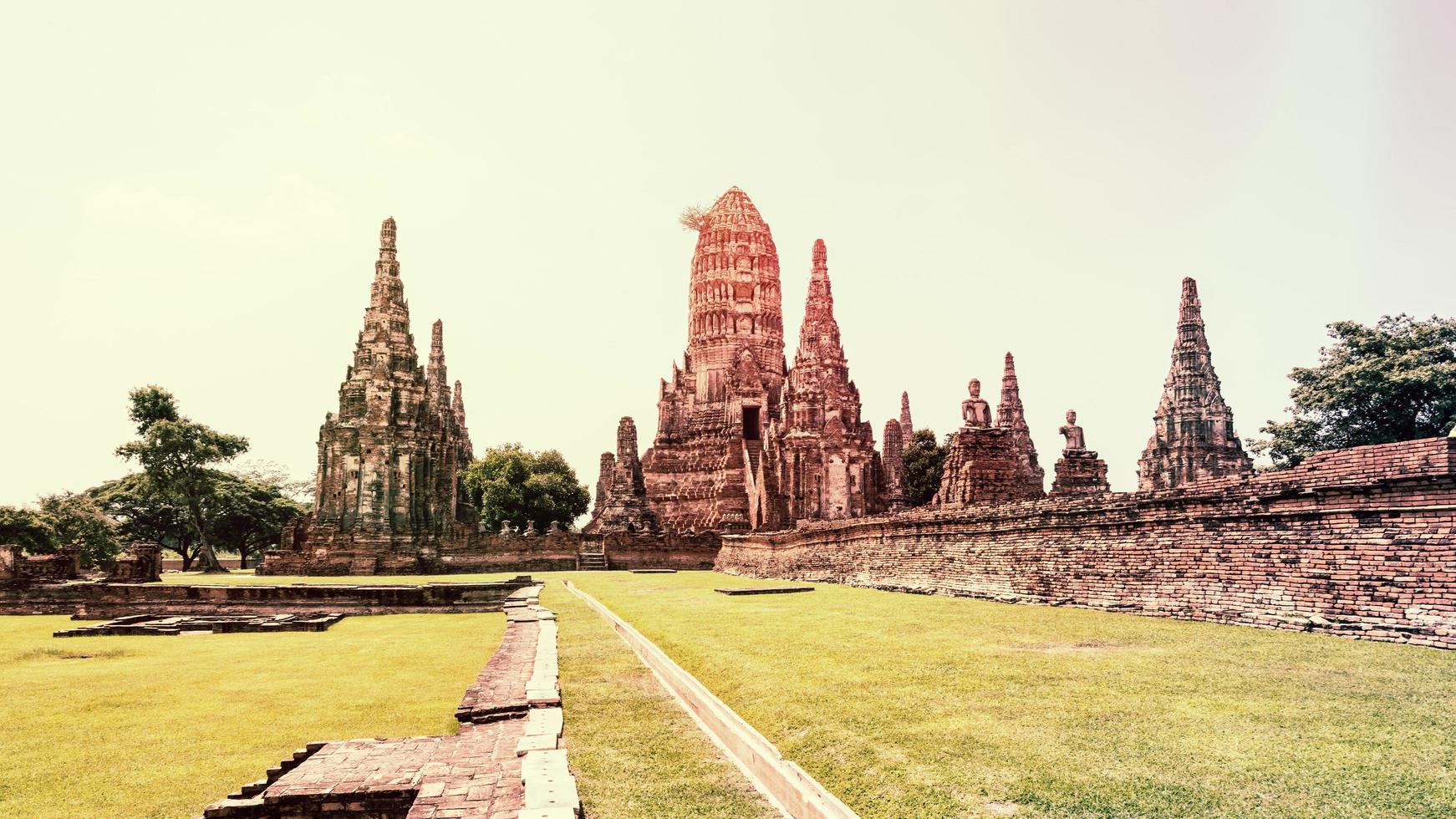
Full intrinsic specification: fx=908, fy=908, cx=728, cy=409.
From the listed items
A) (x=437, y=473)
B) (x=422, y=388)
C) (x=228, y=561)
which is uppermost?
(x=422, y=388)

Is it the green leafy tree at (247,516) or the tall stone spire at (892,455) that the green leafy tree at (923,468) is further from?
the green leafy tree at (247,516)

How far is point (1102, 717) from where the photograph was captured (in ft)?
17.3

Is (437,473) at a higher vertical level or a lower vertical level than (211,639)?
higher

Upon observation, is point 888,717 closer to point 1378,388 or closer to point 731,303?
point 1378,388

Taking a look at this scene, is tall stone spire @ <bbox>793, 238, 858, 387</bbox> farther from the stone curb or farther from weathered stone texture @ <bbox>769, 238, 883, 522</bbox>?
the stone curb

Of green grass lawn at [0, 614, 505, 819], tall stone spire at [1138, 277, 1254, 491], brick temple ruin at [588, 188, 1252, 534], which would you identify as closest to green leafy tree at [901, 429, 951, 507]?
brick temple ruin at [588, 188, 1252, 534]

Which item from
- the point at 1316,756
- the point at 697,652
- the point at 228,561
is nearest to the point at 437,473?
the point at 697,652

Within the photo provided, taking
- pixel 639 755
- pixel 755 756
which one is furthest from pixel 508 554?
pixel 755 756

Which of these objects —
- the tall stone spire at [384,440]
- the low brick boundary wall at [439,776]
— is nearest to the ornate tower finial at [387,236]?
the tall stone spire at [384,440]

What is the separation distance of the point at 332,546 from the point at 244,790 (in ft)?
96.2

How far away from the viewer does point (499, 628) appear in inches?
578

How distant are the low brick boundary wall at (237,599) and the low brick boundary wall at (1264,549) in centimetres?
1011

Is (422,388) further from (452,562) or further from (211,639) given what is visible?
(211,639)

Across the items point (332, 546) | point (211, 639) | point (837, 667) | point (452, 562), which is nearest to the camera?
point (837, 667)
